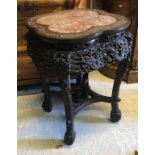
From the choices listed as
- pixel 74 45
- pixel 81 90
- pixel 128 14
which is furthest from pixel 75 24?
pixel 128 14

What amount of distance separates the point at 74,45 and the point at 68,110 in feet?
1.28

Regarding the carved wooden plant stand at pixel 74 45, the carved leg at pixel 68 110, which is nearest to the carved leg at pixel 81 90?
the carved wooden plant stand at pixel 74 45

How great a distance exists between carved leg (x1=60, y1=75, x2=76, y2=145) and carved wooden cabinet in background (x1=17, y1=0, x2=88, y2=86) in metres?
0.58

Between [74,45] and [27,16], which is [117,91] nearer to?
[74,45]

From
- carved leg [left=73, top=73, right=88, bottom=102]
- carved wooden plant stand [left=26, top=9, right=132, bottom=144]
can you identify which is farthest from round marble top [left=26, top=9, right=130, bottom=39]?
carved leg [left=73, top=73, right=88, bottom=102]

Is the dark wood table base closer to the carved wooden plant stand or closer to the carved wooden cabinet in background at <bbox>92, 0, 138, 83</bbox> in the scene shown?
the carved wooden plant stand

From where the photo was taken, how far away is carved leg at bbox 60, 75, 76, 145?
142cm

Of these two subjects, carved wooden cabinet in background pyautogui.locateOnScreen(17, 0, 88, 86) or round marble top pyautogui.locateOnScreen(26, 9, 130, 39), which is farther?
carved wooden cabinet in background pyautogui.locateOnScreen(17, 0, 88, 86)

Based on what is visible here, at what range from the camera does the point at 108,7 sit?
92.5 inches

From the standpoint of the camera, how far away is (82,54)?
136cm

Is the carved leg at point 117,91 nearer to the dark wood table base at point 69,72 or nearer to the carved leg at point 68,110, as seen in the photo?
the dark wood table base at point 69,72

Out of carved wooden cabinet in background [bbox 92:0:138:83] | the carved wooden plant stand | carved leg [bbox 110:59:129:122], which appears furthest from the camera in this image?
carved wooden cabinet in background [bbox 92:0:138:83]
